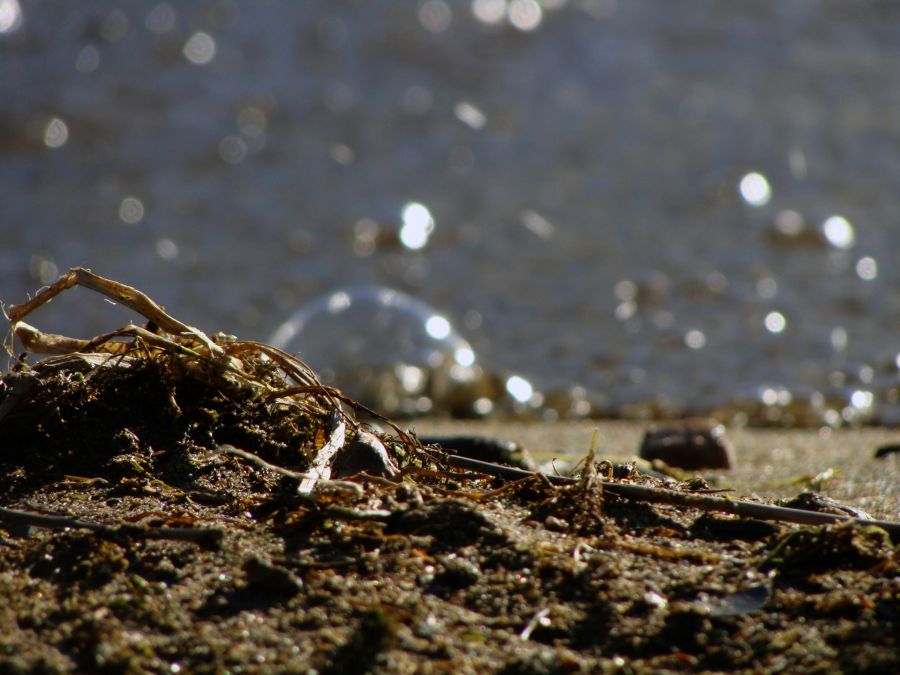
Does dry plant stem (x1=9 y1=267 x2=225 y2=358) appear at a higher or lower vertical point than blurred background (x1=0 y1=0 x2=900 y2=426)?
lower

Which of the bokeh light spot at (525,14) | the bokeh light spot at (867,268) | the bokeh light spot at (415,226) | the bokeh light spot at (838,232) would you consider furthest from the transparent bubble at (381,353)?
the bokeh light spot at (525,14)

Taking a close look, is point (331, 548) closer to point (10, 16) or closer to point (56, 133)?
point (56, 133)

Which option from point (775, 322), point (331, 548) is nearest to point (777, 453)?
point (775, 322)

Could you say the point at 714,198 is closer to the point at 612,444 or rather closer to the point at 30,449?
the point at 612,444

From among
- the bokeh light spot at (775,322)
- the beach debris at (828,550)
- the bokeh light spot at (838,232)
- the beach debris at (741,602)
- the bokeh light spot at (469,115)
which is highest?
the bokeh light spot at (469,115)

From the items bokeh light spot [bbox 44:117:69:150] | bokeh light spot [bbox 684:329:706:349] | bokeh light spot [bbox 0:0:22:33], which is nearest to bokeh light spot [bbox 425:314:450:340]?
bokeh light spot [bbox 684:329:706:349]

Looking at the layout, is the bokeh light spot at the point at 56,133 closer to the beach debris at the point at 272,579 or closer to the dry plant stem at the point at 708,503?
the dry plant stem at the point at 708,503

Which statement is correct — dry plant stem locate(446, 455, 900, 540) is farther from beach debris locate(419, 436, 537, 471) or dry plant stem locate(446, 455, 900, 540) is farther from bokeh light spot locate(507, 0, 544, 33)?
bokeh light spot locate(507, 0, 544, 33)
